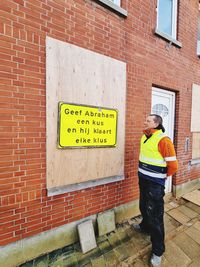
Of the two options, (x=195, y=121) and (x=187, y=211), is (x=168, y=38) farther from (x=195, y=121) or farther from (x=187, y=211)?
(x=187, y=211)

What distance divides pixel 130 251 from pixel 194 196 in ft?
9.07

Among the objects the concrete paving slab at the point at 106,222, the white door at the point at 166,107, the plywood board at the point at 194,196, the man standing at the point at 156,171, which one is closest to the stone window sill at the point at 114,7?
the white door at the point at 166,107

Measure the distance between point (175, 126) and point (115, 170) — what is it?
2.23 metres

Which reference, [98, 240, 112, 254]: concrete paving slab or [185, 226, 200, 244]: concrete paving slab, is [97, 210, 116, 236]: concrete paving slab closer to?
[98, 240, 112, 254]: concrete paving slab

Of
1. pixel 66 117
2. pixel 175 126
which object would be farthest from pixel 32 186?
pixel 175 126

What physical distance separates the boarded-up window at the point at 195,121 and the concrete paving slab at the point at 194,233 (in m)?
2.28

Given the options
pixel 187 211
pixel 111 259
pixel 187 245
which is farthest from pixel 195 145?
pixel 111 259

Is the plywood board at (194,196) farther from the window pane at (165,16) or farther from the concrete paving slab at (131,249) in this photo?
the window pane at (165,16)

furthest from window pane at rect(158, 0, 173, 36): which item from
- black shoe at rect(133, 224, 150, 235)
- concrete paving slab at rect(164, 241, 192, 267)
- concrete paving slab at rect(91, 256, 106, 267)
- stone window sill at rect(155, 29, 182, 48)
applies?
concrete paving slab at rect(91, 256, 106, 267)

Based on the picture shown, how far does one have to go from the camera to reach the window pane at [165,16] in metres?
3.98

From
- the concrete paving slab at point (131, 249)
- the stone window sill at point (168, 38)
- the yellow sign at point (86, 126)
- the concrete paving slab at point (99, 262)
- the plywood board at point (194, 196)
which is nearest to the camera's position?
the concrete paving slab at point (99, 262)

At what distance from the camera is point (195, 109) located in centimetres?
487

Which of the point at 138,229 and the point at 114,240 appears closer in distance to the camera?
the point at 114,240

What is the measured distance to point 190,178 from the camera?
4875mm
